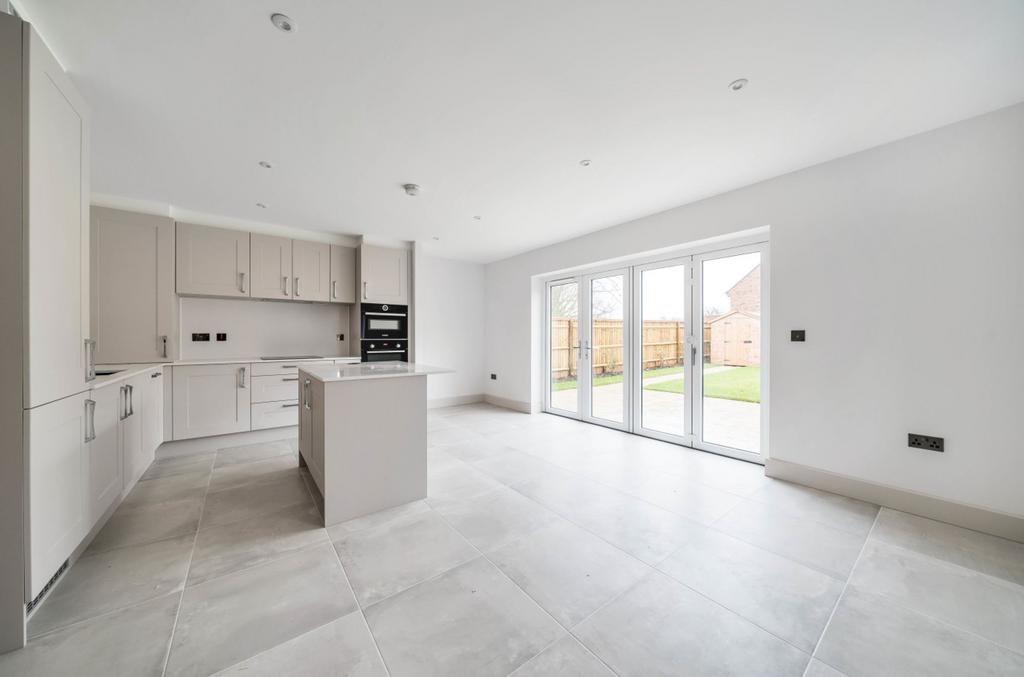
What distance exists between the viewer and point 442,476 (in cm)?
301

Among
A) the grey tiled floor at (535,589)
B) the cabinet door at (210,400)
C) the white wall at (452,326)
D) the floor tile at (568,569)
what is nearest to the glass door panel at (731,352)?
the grey tiled floor at (535,589)

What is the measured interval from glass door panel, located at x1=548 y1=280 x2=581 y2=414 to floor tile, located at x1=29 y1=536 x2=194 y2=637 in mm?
4243

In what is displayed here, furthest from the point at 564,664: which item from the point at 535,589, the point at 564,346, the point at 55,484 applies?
the point at 564,346

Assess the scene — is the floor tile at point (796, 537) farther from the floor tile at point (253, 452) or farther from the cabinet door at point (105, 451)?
the floor tile at point (253, 452)

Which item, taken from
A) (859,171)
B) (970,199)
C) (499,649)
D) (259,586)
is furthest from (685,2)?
(259,586)

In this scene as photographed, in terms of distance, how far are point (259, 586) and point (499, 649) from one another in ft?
3.89

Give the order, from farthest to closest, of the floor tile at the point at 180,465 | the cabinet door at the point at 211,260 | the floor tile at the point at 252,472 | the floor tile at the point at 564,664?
the cabinet door at the point at 211,260, the floor tile at the point at 180,465, the floor tile at the point at 252,472, the floor tile at the point at 564,664

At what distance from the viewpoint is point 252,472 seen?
3078 millimetres

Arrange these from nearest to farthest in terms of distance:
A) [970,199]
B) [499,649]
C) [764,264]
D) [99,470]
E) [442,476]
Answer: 1. [499,649]
2. [99,470]
3. [970,199]
4. [442,476]
5. [764,264]

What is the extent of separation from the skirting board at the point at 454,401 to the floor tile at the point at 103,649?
4.22 m

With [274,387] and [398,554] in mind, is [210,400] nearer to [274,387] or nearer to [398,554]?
A: [274,387]

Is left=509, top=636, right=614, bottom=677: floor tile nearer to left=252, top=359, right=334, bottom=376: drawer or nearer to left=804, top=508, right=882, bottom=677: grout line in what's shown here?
left=804, top=508, right=882, bottom=677: grout line

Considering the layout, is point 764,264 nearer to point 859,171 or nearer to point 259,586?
point 859,171

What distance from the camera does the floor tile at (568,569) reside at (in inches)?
61.9
